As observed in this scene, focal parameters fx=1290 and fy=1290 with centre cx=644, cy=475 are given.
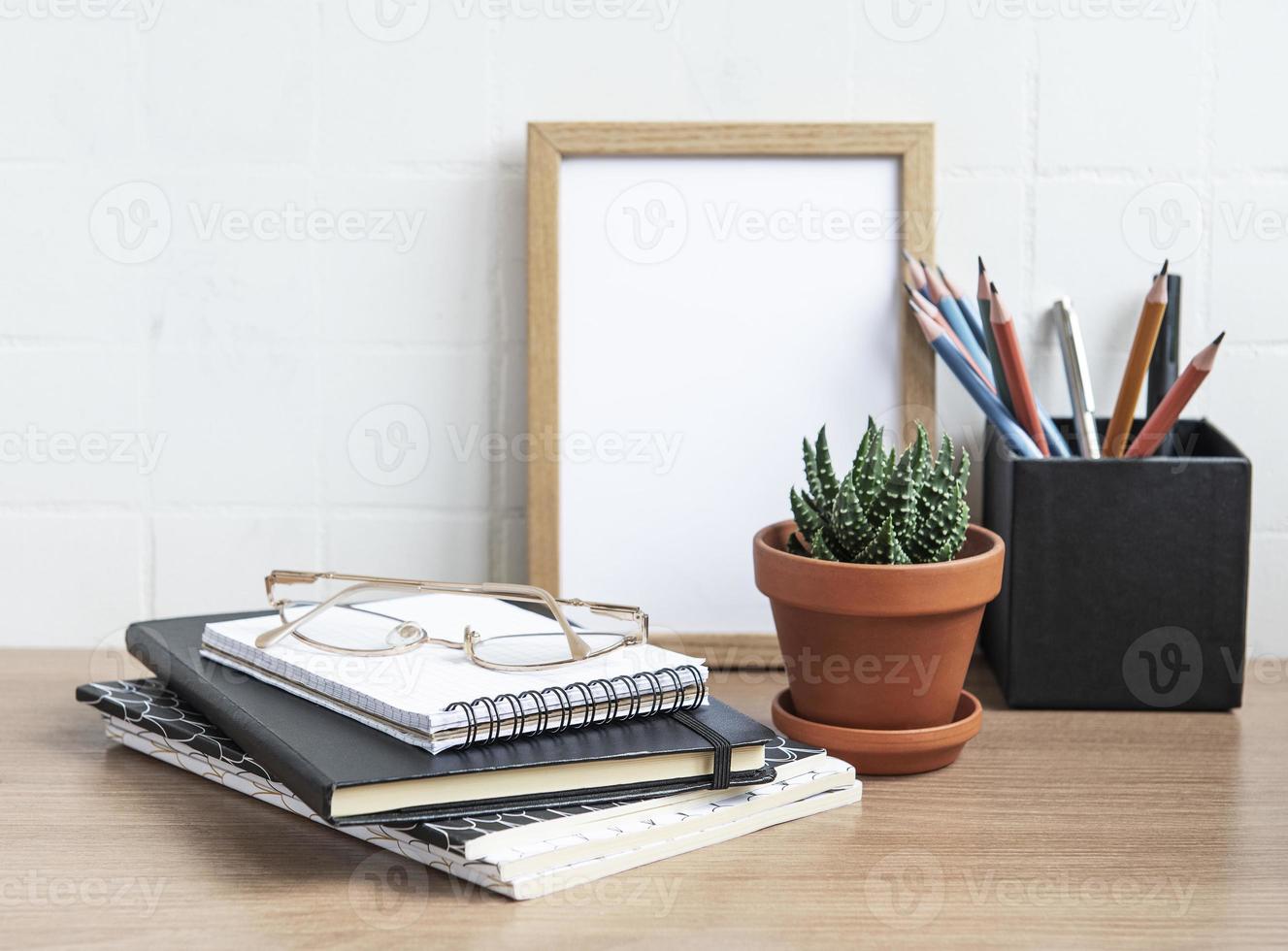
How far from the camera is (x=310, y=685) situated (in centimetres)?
68

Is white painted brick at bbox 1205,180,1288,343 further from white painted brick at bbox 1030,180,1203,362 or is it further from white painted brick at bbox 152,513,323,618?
white painted brick at bbox 152,513,323,618

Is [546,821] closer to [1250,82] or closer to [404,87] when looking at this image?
[404,87]

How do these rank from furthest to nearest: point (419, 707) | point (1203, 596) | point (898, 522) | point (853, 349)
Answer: point (853, 349) → point (1203, 596) → point (898, 522) → point (419, 707)

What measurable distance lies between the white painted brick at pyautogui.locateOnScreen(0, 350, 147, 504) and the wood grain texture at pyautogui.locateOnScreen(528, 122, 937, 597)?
0.32 meters

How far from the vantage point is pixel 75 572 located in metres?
1.02

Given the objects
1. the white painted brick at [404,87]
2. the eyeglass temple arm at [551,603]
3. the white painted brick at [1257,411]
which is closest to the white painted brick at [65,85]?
the white painted brick at [404,87]

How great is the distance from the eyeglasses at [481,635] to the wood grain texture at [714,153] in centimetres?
22

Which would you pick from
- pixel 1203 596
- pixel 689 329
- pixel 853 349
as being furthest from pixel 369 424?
pixel 1203 596

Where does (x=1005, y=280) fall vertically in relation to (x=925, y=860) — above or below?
above

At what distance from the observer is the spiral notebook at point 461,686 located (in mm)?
623

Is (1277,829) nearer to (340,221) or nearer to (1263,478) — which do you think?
(1263,478)

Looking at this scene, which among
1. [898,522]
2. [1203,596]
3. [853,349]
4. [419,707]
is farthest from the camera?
[853,349]

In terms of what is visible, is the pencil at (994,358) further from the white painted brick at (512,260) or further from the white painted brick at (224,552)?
the white painted brick at (224,552)

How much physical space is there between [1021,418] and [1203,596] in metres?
0.17
